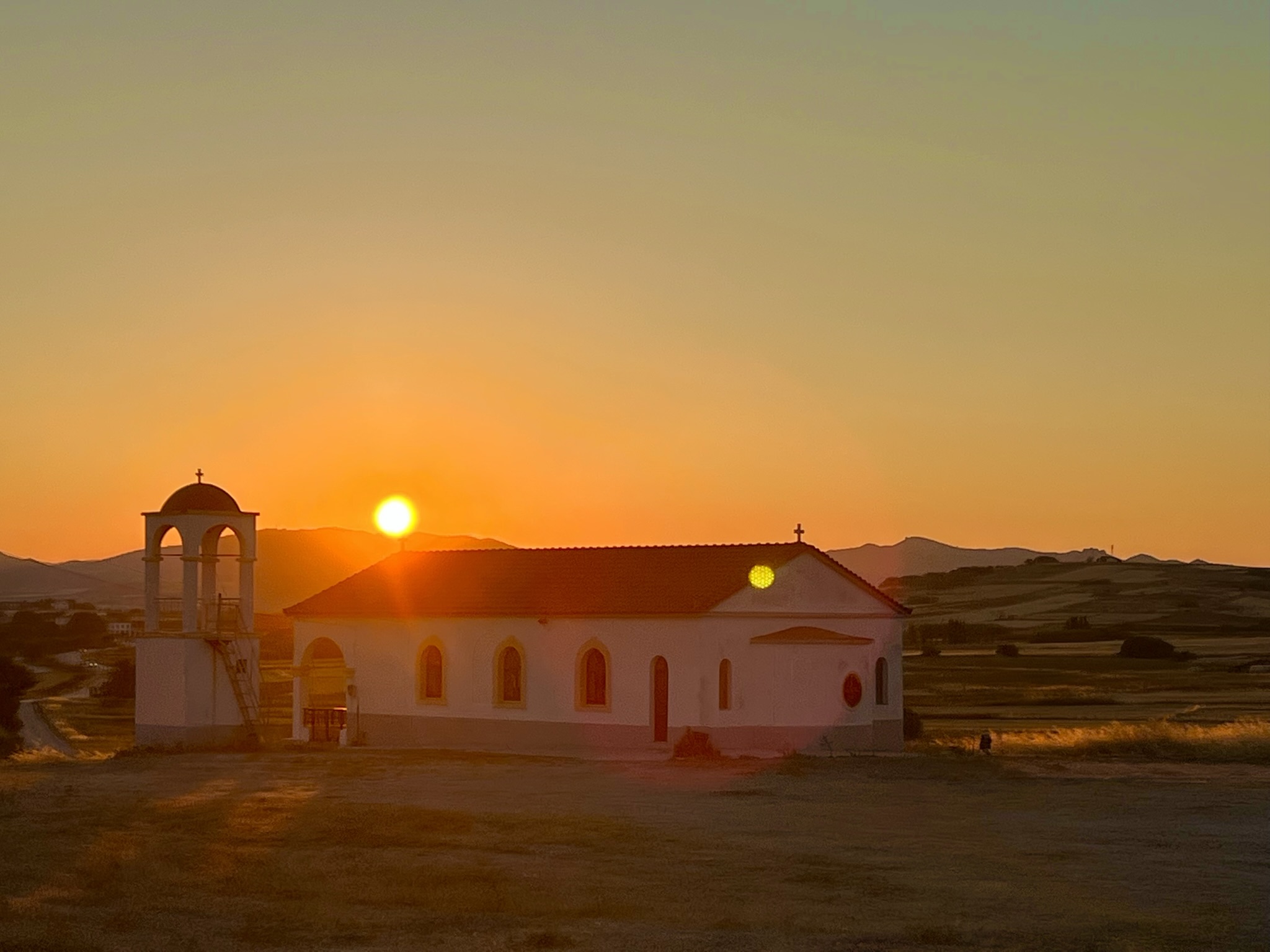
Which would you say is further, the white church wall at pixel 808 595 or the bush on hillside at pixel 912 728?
the bush on hillside at pixel 912 728

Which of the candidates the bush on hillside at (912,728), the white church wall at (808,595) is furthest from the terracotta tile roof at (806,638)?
the bush on hillside at (912,728)

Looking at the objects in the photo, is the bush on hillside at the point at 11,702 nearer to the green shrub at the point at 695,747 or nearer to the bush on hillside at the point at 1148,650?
the green shrub at the point at 695,747

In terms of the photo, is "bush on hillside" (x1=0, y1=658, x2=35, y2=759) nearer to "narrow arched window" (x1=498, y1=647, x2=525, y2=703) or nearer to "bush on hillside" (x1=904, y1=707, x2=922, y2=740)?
"narrow arched window" (x1=498, y1=647, x2=525, y2=703)

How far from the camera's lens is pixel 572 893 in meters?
18.1

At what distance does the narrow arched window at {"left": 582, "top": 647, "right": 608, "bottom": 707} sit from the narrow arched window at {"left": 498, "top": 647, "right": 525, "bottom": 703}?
172cm

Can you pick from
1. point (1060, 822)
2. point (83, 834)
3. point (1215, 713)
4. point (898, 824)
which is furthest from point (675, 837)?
point (1215, 713)

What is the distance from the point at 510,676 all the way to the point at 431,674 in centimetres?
247

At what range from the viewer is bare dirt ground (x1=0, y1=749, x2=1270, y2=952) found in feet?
52.5

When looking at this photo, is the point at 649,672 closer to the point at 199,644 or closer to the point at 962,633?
the point at 199,644

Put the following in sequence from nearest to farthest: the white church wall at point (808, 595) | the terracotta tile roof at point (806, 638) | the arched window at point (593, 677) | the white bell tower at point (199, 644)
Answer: the terracotta tile roof at point (806, 638), the white church wall at point (808, 595), the arched window at point (593, 677), the white bell tower at point (199, 644)

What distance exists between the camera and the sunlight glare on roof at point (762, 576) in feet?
124

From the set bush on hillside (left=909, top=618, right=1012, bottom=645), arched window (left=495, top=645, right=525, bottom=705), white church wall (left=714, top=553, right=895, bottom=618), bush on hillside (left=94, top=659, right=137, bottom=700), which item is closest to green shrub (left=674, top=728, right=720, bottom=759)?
white church wall (left=714, top=553, right=895, bottom=618)

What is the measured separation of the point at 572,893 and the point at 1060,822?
9.46 meters

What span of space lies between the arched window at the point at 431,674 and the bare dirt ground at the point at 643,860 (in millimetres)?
7954
